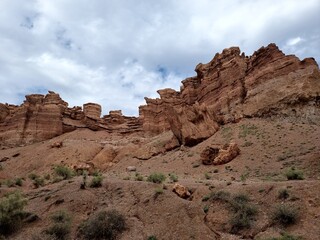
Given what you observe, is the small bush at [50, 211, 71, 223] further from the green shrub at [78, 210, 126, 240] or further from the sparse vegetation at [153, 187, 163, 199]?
the sparse vegetation at [153, 187, 163, 199]

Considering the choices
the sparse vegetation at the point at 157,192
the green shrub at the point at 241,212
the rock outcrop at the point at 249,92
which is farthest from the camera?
the rock outcrop at the point at 249,92

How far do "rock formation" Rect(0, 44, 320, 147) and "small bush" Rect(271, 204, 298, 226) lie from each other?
78.6ft

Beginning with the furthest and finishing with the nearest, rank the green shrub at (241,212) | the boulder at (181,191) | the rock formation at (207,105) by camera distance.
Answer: the rock formation at (207,105), the boulder at (181,191), the green shrub at (241,212)

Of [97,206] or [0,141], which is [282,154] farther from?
[0,141]

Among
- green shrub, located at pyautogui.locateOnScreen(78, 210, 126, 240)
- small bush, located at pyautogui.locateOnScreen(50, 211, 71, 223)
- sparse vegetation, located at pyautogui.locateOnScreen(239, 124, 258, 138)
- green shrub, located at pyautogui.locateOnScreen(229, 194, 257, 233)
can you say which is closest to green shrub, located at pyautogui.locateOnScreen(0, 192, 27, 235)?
small bush, located at pyautogui.locateOnScreen(50, 211, 71, 223)

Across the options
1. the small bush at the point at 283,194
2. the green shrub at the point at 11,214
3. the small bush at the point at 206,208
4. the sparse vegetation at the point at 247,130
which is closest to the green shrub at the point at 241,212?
the small bush at the point at 206,208

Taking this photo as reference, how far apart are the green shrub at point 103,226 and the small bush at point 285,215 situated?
7215 millimetres

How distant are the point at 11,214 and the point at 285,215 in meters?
13.8

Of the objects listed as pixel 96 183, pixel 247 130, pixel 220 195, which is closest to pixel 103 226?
pixel 220 195

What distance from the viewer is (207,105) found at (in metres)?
51.6

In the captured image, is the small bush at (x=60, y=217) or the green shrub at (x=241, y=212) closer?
the green shrub at (x=241, y=212)

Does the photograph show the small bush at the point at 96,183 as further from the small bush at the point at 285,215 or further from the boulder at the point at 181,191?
the small bush at the point at 285,215

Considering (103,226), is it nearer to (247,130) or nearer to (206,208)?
(206,208)

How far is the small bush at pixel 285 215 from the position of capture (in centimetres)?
1451
